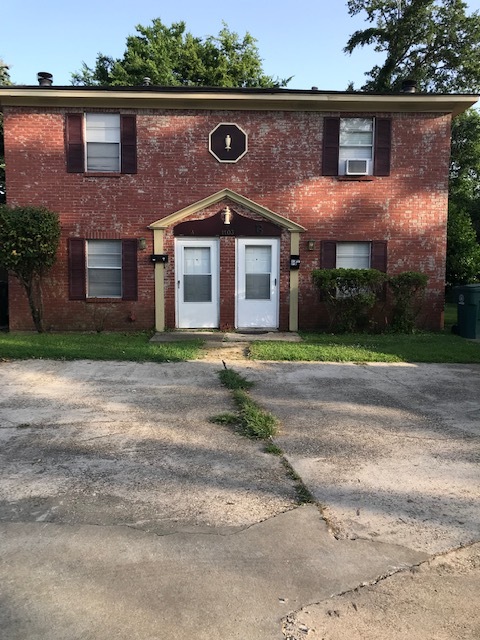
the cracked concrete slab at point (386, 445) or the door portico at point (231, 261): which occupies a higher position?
the door portico at point (231, 261)

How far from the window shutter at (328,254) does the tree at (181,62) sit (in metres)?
18.9

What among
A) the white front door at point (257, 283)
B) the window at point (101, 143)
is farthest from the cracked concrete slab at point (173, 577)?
the window at point (101, 143)

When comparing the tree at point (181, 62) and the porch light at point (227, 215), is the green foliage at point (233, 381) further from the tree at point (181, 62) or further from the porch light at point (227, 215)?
the tree at point (181, 62)

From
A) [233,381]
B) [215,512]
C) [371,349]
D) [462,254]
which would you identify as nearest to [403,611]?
[215,512]

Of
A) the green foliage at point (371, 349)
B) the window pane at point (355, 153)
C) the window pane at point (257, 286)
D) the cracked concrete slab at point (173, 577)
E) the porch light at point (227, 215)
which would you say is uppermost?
the window pane at point (355, 153)

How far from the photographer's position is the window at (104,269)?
39.8 ft

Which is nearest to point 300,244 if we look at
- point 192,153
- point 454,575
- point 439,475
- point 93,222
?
point 192,153

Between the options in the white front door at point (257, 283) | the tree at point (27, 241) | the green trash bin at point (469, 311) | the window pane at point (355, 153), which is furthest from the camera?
the window pane at point (355, 153)

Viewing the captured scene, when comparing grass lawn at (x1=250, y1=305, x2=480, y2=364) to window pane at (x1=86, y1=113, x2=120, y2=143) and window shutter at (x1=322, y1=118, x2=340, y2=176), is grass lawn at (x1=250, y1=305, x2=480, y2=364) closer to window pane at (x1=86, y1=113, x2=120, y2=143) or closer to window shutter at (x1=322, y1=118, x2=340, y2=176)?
window shutter at (x1=322, y1=118, x2=340, y2=176)

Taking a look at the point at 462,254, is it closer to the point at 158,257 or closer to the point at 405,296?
the point at 405,296

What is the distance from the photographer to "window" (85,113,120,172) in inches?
465

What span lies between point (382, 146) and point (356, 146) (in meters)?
0.60

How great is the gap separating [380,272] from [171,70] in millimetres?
21924

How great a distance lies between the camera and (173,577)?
2580 mm
